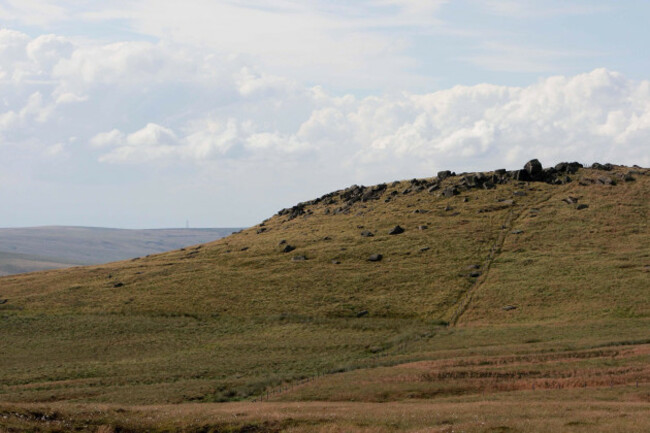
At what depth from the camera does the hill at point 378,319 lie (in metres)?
38.5

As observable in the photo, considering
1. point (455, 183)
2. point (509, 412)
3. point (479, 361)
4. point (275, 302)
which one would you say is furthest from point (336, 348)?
point (455, 183)

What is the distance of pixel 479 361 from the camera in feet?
177

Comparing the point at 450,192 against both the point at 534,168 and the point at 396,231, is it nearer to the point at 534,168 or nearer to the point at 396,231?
the point at 534,168

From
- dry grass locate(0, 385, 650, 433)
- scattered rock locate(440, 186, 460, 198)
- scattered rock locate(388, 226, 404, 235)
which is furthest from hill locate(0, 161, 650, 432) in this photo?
scattered rock locate(388, 226, 404, 235)

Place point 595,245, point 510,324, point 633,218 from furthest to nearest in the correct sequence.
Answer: point 633,218, point 595,245, point 510,324

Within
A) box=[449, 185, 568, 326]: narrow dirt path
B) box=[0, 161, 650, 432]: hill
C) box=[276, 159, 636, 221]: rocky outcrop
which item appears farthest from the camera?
box=[276, 159, 636, 221]: rocky outcrop

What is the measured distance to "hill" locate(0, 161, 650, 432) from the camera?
38500mm

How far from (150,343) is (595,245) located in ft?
248

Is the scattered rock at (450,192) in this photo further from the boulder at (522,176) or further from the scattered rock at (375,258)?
the scattered rock at (375,258)

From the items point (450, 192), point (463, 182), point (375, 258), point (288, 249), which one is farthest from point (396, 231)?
point (463, 182)

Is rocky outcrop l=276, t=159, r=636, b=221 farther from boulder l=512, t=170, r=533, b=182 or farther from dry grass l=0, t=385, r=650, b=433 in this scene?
dry grass l=0, t=385, r=650, b=433

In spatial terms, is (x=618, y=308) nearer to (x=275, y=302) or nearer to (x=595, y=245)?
(x=595, y=245)

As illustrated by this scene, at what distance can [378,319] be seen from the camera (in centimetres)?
8969

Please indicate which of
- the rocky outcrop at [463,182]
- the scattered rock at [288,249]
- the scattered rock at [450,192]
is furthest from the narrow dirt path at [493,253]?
the scattered rock at [288,249]
